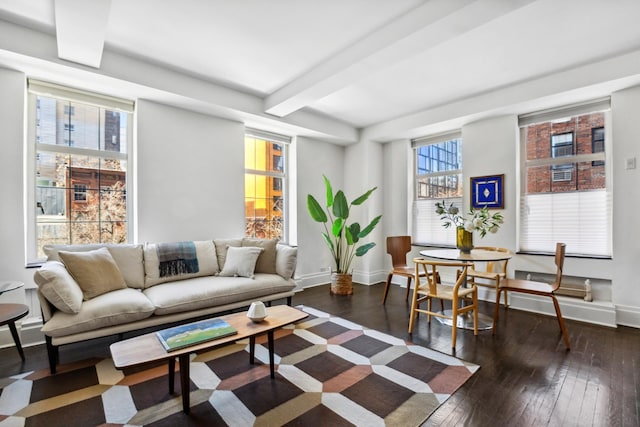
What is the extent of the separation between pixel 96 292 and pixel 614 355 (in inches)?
169

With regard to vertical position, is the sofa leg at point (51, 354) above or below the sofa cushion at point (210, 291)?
below

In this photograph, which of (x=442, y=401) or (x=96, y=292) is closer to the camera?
(x=442, y=401)

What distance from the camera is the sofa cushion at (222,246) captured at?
358cm

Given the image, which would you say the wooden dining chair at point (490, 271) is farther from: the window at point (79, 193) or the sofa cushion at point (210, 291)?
the window at point (79, 193)

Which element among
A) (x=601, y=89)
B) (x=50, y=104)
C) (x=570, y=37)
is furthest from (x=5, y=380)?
(x=601, y=89)

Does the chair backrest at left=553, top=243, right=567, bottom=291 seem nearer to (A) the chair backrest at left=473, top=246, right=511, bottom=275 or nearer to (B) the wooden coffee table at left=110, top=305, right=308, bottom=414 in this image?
(A) the chair backrest at left=473, top=246, right=511, bottom=275

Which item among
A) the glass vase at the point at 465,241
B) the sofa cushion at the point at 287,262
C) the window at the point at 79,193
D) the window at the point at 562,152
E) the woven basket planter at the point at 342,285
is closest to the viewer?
the window at the point at 79,193

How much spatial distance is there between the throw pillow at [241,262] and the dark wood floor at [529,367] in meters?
1.09

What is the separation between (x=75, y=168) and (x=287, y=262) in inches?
95.8

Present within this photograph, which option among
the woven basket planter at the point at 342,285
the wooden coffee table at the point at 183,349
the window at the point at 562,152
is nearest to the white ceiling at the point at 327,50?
the window at the point at 562,152

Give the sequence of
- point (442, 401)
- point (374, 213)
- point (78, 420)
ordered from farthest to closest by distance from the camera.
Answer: point (374, 213)
point (442, 401)
point (78, 420)

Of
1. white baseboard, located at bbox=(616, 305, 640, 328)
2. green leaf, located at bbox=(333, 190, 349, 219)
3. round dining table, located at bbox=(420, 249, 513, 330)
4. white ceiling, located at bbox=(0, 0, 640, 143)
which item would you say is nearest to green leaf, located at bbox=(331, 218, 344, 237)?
green leaf, located at bbox=(333, 190, 349, 219)

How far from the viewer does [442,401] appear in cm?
183

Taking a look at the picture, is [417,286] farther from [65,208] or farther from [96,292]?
[65,208]
